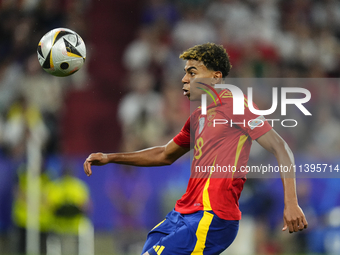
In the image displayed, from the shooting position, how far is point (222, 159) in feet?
13.0

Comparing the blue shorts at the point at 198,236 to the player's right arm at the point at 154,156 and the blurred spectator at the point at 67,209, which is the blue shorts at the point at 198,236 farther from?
the blurred spectator at the point at 67,209

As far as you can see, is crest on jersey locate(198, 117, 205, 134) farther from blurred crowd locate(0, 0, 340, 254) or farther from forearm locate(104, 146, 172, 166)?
blurred crowd locate(0, 0, 340, 254)

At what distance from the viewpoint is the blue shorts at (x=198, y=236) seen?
12.8 feet

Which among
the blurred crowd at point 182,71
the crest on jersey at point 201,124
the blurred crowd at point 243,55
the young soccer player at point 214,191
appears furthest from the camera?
the blurred crowd at point 243,55

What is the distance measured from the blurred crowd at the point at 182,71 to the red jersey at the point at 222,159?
4678 millimetres

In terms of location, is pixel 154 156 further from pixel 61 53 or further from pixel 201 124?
pixel 61 53

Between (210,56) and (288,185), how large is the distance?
1.39 meters

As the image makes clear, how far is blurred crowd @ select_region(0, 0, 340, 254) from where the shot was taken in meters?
9.13

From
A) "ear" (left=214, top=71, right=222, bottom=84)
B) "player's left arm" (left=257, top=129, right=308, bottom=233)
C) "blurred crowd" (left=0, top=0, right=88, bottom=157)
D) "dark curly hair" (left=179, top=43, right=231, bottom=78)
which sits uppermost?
"blurred crowd" (left=0, top=0, right=88, bottom=157)

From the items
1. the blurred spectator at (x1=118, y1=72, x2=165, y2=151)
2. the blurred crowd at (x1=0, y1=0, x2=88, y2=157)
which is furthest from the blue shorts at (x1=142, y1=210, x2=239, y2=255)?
the blurred crowd at (x1=0, y1=0, x2=88, y2=157)

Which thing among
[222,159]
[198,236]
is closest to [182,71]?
[222,159]

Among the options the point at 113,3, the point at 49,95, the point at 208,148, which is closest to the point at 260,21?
the point at 113,3

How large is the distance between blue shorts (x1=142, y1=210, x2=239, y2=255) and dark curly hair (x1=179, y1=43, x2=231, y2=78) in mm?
1294

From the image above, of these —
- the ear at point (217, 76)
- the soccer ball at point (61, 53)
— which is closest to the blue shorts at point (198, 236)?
the ear at point (217, 76)
